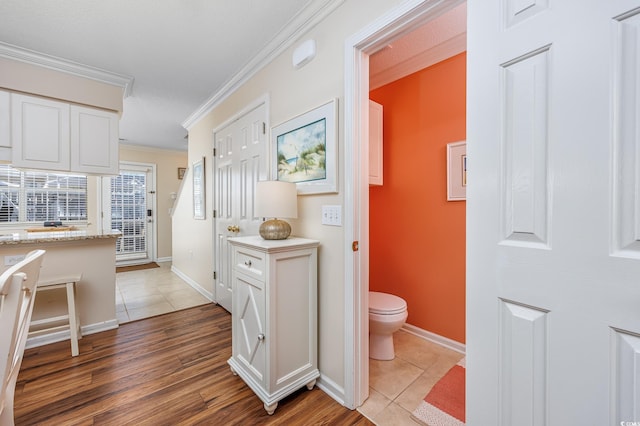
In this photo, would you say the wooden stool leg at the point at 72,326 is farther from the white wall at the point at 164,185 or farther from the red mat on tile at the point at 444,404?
the white wall at the point at 164,185

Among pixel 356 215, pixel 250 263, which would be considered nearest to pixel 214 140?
pixel 250 263

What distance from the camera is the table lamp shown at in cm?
162

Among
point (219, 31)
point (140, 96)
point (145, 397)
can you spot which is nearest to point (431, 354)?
point (145, 397)

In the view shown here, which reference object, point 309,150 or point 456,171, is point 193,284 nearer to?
point 309,150

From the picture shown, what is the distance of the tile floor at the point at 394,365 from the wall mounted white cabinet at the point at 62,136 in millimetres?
1539

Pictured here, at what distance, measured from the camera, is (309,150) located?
1743 millimetres

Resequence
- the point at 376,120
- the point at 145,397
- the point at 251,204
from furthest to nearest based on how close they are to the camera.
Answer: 1. the point at 251,204
2. the point at 376,120
3. the point at 145,397

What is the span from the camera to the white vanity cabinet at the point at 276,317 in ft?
4.76

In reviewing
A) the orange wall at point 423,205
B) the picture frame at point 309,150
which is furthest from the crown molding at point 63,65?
the orange wall at point 423,205

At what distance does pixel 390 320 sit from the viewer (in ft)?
6.04

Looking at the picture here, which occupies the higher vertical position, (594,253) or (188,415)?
(594,253)

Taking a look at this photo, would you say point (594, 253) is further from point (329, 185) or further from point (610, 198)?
point (329, 185)

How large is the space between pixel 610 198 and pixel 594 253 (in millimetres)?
138

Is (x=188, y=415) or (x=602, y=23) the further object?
(x=188, y=415)
